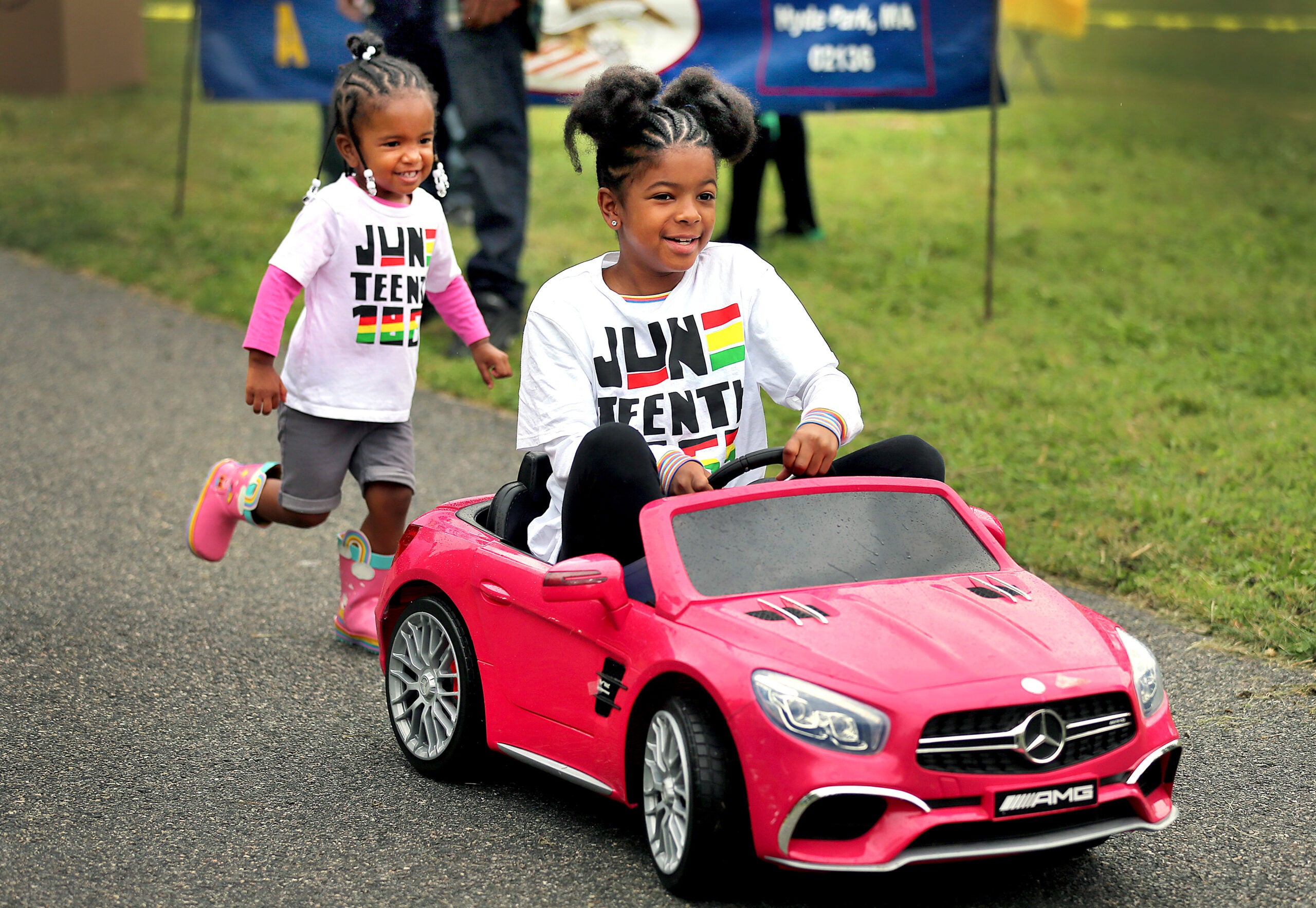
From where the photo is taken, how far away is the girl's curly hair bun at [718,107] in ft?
11.8

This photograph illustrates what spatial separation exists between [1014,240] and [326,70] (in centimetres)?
477

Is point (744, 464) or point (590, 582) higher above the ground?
point (744, 464)

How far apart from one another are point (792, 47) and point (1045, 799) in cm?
667

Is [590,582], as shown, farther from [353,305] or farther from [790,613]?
[353,305]

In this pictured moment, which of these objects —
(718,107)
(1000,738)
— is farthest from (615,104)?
(1000,738)

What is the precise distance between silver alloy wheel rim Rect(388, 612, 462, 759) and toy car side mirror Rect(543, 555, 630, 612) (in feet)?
1.85

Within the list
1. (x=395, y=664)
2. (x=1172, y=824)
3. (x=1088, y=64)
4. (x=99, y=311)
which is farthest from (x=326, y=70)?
(x=1088, y=64)

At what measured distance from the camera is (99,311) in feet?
29.2

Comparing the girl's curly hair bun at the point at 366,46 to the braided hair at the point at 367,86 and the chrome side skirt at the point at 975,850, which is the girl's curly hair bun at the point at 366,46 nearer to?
the braided hair at the point at 367,86

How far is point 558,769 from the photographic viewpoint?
3.23 metres

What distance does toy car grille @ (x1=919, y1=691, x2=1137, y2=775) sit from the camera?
8.66 feet

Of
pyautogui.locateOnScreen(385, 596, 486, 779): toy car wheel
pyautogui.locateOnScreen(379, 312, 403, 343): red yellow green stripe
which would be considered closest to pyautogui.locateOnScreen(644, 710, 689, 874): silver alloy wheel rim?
pyautogui.locateOnScreen(385, 596, 486, 779): toy car wheel

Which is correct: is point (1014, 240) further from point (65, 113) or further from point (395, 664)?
point (65, 113)

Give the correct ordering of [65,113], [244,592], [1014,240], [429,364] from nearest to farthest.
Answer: [244,592], [429,364], [1014,240], [65,113]
